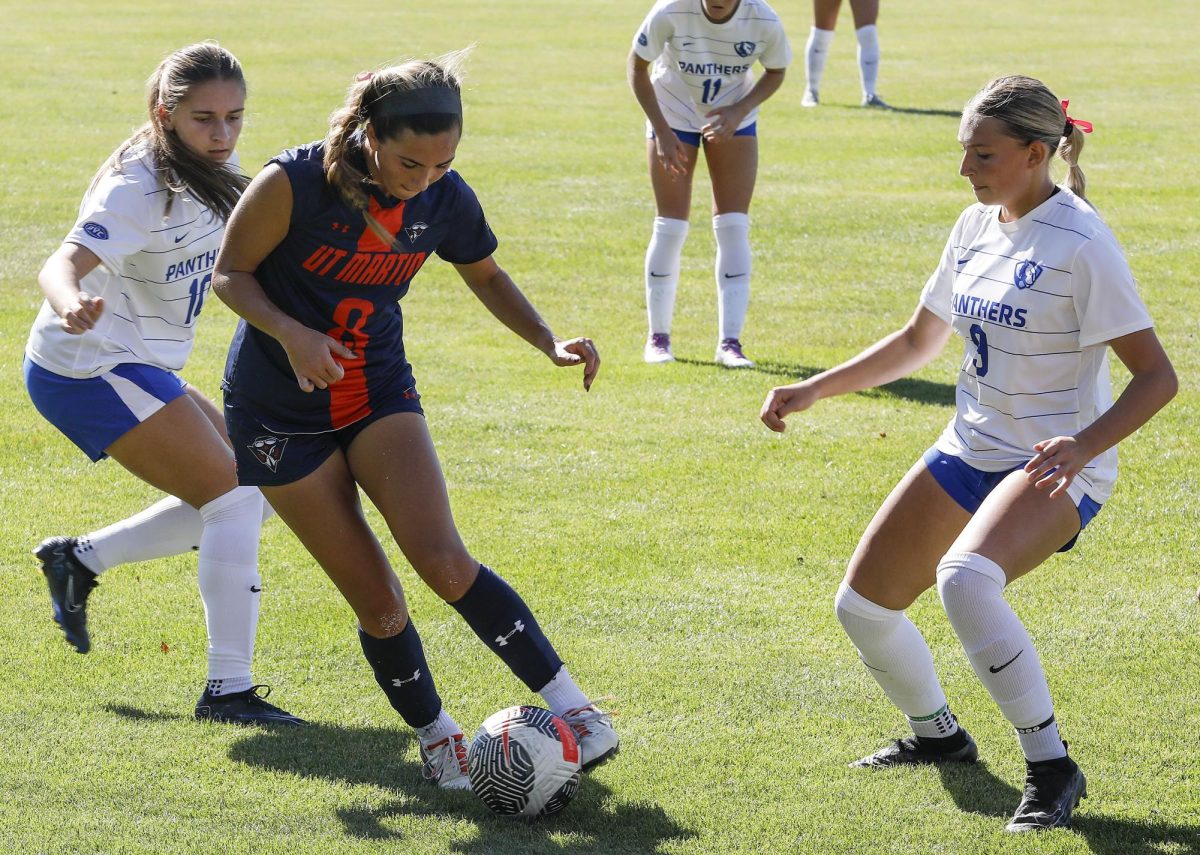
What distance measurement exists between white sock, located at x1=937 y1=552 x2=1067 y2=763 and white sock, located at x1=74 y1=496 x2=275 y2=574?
2563 millimetres

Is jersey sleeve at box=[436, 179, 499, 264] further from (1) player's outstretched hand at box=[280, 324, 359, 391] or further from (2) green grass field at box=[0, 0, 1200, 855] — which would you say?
(2) green grass field at box=[0, 0, 1200, 855]

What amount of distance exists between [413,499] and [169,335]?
1486 mm

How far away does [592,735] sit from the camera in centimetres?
442

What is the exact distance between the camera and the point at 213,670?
5012 mm

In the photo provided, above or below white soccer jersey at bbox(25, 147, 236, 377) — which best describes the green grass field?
below

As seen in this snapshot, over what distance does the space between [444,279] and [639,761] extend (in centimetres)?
756

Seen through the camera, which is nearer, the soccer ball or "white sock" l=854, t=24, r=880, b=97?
the soccer ball

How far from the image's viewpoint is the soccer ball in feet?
13.8

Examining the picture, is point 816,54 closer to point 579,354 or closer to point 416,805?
point 579,354

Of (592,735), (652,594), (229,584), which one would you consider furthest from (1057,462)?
(229,584)

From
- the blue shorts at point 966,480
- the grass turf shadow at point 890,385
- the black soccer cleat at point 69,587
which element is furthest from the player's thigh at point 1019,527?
the grass turf shadow at point 890,385

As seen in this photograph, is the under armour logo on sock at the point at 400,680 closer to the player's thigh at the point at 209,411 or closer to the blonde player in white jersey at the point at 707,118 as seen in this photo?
the player's thigh at the point at 209,411

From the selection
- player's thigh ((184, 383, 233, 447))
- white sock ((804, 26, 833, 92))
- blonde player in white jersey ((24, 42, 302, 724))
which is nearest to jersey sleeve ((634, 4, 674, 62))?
blonde player in white jersey ((24, 42, 302, 724))

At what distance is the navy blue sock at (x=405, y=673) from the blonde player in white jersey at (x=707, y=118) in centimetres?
521
